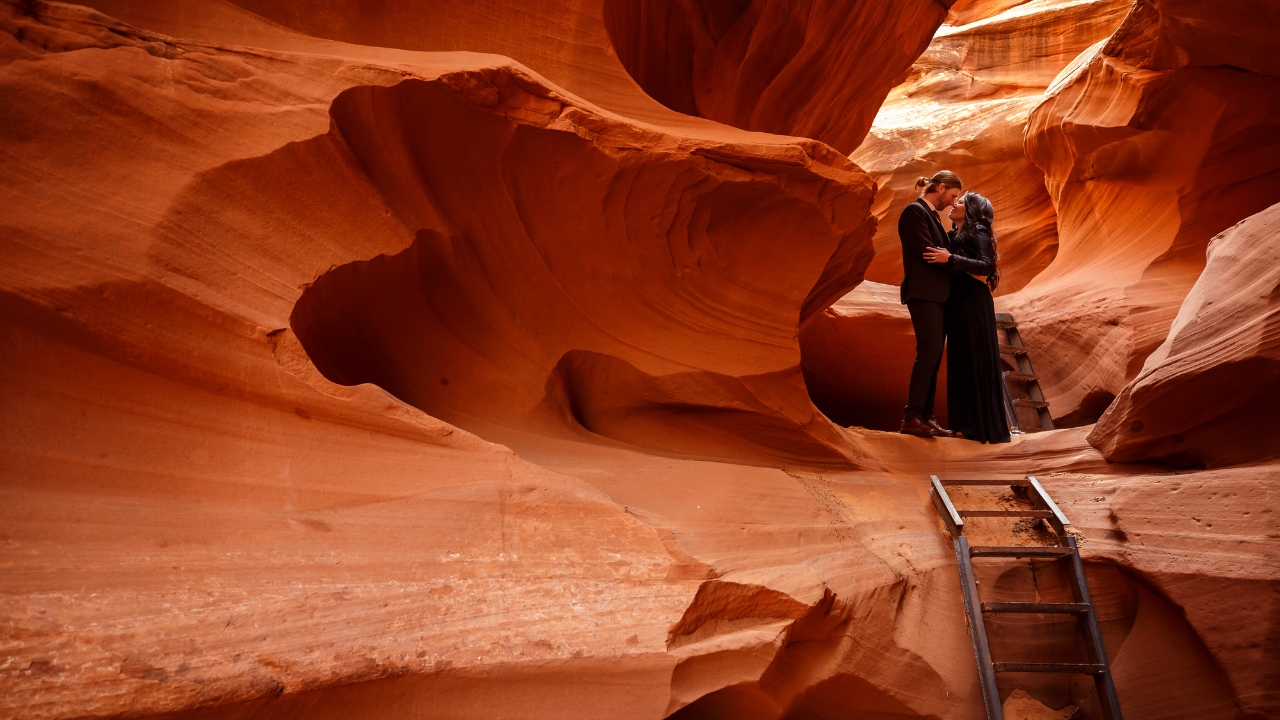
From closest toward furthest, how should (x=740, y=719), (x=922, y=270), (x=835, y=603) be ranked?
1. (x=740, y=719)
2. (x=835, y=603)
3. (x=922, y=270)

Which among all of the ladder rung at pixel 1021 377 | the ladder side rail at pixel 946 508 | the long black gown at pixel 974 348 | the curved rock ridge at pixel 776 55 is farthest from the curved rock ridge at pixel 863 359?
the ladder side rail at pixel 946 508

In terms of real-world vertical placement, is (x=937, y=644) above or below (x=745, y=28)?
below

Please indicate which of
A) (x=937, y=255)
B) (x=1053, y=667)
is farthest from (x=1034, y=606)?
(x=937, y=255)

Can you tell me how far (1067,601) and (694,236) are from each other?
2425 mm

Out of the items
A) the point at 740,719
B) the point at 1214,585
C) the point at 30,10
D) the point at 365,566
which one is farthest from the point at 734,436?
the point at 30,10

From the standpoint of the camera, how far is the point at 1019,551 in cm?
365

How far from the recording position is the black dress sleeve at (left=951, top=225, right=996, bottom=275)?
520 centimetres

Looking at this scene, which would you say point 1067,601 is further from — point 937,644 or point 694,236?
point 694,236

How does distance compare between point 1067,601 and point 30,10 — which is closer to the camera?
point 30,10

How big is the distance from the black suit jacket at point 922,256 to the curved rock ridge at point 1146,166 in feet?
8.36

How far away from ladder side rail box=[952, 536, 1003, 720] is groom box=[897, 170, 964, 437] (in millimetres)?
1585

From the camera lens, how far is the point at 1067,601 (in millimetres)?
3725

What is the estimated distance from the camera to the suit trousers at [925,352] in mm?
5234

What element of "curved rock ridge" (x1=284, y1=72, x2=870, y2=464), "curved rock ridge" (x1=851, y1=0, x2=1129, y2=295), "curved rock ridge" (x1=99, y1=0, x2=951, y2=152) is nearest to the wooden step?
"curved rock ridge" (x1=284, y1=72, x2=870, y2=464)
